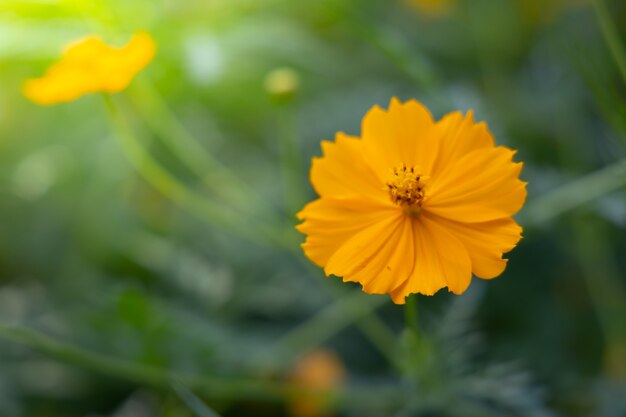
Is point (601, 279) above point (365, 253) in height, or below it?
above

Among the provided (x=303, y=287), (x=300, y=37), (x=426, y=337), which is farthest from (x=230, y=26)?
(x=426, y=337)

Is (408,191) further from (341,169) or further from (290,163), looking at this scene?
(290,163)

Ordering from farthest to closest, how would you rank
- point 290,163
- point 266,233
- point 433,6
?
1. point 433,6
2. point 290,163
3. point 266,233

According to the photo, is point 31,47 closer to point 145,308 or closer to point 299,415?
point 145,308

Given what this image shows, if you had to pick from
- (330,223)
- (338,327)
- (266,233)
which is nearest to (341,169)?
(330,223)

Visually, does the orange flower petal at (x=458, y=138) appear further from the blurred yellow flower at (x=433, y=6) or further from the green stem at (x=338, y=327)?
the blurred yellow flower at (x=433, y=6)

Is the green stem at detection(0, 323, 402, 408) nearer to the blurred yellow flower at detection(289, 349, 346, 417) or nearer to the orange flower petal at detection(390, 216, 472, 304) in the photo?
the blurred yellow flower at detection(289, 349, 346, 417)

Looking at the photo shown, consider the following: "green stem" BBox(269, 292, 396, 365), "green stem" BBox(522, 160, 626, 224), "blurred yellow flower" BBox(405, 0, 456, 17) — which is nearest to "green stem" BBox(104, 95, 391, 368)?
"green stem" BBox(269, 292, 396, 365)

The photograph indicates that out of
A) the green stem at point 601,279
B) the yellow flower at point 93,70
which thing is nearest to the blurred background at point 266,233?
the green stem at point 601,279
